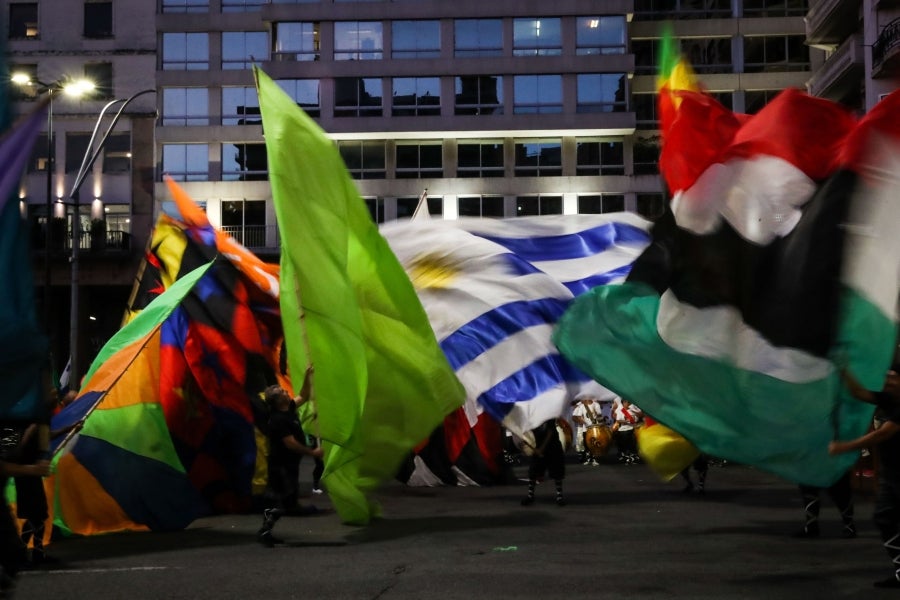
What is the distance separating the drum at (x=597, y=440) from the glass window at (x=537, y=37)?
2617cm

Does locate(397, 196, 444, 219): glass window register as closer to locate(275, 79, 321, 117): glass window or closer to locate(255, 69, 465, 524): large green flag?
locate(275, 79, 321, 117): glass window

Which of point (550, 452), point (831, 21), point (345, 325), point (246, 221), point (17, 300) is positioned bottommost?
point (550, 452)

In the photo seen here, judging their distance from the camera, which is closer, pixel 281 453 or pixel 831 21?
pixel 281 453

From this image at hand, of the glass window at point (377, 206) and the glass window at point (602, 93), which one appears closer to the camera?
the glass window at point (602, 93)

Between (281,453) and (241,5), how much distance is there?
137ft

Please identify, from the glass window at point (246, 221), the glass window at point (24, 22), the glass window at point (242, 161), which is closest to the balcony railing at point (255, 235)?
the glass window at point (246, 221)

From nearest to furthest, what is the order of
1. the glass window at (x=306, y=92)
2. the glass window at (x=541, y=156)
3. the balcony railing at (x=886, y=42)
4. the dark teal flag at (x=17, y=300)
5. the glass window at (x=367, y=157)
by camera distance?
the dark teal flag at (x=17, y=300), the balcony railing at (x=886, y=42), the glass window at (x=306, y=92), the glass window at (x=541, y=156), the glass window at (x=367, y=157)

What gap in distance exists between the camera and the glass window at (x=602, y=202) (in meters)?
50.2

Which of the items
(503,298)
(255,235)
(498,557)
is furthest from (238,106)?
(498,557)

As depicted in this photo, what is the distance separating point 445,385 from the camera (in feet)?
44.4

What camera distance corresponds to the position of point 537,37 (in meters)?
49.8

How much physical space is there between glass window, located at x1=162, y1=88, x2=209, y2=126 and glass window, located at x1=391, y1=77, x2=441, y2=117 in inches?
305

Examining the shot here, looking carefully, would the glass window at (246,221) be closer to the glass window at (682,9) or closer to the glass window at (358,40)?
the glass window at (358,40)

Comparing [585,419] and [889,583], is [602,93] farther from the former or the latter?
[889,583]
